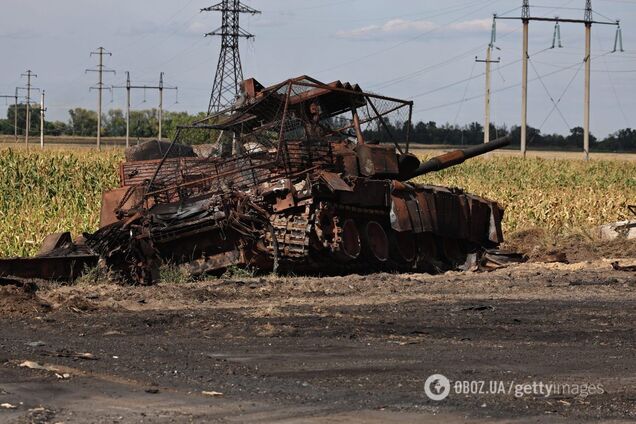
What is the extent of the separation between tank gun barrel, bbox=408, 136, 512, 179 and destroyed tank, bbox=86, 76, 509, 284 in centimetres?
115

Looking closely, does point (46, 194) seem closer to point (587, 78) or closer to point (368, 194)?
point (368, 194)

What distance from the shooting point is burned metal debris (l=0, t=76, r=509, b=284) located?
46.8 ft

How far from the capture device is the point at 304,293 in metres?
12.6

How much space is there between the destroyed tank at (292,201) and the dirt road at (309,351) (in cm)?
92

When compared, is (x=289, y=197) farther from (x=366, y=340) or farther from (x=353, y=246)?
(x=366, y=340)

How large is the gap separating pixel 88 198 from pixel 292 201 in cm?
1083

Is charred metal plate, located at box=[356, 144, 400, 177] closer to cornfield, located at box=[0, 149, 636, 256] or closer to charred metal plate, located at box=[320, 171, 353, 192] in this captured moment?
charred metal plate, located at box=[320, 171, 353, 192]

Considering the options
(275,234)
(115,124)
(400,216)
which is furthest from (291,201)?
(115,124)

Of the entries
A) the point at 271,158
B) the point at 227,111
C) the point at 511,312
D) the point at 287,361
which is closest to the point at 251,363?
the point at 287,361

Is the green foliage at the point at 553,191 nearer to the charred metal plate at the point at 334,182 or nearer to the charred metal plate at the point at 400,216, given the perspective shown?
the charred metal plate at the point at 400,216

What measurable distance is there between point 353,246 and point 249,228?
1.56m

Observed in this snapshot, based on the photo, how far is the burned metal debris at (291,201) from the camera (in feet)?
46.8

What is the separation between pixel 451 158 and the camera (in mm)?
19938

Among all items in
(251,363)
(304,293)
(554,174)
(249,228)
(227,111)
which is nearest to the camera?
(251,363)
